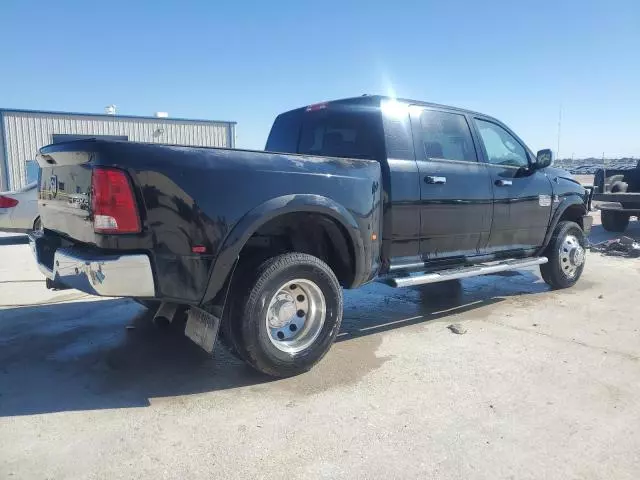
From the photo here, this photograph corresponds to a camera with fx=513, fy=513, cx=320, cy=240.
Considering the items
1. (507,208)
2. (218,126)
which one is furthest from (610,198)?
(218,126)

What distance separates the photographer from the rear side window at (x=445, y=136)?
465cm

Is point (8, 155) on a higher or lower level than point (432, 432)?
higher

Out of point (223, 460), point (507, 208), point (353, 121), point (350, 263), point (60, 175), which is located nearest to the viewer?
point (223, 460)

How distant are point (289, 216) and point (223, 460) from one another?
1.70m

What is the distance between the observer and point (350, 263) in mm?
3979

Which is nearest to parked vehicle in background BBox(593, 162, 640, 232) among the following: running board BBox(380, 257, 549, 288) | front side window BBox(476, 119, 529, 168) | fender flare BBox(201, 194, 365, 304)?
running board BBox(380, 257, 549, 288)

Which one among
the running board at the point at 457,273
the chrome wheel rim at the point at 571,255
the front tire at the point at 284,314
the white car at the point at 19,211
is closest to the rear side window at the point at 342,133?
the running board at the point at 457,273

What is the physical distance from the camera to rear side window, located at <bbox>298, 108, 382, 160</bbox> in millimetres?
4387

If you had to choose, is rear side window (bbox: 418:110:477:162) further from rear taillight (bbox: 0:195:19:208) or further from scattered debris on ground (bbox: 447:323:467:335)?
rear taillight (bbox: 0:195:19:208)

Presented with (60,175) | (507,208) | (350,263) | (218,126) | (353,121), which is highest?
(218,126)

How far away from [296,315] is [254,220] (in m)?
0.86

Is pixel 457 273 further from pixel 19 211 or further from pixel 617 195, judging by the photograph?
pixel 19 211

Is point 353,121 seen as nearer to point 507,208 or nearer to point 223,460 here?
point 507,208

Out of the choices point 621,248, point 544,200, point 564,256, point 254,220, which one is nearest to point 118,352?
point 254,220
